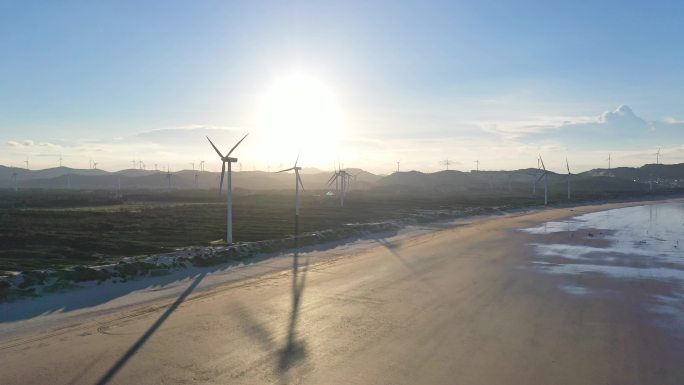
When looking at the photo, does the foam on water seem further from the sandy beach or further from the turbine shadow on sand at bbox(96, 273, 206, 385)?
the turbine shadow on sand at bbox(96, 273, 206, 385)

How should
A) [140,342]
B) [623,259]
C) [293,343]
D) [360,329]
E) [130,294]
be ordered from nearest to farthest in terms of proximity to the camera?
[140,342], [293,343], [360,329], [130,294], [623,259]

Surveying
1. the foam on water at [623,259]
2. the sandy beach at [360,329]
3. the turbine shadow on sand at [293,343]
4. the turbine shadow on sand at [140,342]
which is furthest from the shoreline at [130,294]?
the foam on water at [623,259]

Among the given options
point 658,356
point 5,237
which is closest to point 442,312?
point 658,356

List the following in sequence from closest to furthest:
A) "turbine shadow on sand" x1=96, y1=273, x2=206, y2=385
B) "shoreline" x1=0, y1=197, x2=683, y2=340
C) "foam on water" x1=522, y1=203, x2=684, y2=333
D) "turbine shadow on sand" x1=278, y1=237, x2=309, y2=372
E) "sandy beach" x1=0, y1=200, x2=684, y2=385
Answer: "turbine shadow on sand" x1=96, y1=273, x2=206, y2=385 < "sandy beach" x1=0, y1=200, x2=684, y2=385 < "turbine shadow on sand" x1=278, y1=237, x2=309, y2=372 < "shoreline" x1=0, y1=197, x2=683, y2=340 < "foam on water" x1=522, y1=203, x2=684, y2=333

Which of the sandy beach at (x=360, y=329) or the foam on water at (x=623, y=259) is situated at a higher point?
the sandy beach at (x=360, y=329)

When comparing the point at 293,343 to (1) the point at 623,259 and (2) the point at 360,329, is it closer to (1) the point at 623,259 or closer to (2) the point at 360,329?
(2) the point at 360,329

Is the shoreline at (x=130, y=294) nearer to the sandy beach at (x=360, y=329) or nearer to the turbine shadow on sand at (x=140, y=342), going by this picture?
the sandy beach at (x=360, y=329)

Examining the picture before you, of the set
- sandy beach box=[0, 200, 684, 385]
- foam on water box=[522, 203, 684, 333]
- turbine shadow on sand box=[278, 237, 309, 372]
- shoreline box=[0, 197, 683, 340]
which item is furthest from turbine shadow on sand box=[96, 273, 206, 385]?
foam on water box=[522, 203, 684, 333]

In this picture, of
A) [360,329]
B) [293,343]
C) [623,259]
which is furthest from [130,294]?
[623,259]
